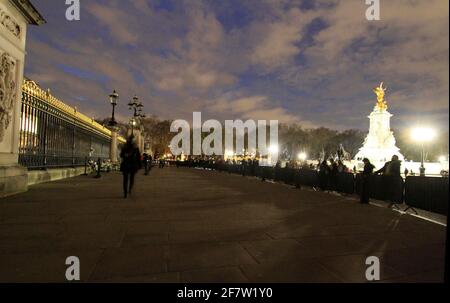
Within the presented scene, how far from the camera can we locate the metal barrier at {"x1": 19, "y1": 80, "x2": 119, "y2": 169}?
36.7 feet

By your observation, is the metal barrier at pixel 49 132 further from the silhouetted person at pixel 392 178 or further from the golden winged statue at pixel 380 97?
the golden winged statue at pixel 380 97

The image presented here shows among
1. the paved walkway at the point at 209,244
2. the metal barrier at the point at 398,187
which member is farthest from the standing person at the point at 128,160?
the metal barrier at the point at 398,187

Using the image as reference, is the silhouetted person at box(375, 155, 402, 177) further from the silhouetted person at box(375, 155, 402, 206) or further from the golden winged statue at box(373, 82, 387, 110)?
the golden winged statue at box(373, 82, 387, 110)

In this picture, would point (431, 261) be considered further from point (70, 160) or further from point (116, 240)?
point (70, 160)

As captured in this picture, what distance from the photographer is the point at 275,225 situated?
6074 millimetres

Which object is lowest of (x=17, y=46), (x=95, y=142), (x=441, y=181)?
(x=441, y=181)

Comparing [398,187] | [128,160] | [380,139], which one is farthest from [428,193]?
[380,139]

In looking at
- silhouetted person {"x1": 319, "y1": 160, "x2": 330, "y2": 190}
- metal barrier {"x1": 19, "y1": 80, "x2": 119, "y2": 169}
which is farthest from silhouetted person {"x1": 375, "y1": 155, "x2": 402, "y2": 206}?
metal barrier {"x1": 19, "y1": 80, "x2": 119, "y2": 169}

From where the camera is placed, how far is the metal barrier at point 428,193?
8.62 meters

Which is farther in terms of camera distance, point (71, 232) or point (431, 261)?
point (71, 232)

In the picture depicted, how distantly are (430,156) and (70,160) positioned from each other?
97460mm

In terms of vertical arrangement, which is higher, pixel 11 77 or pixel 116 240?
pixel 11 77
